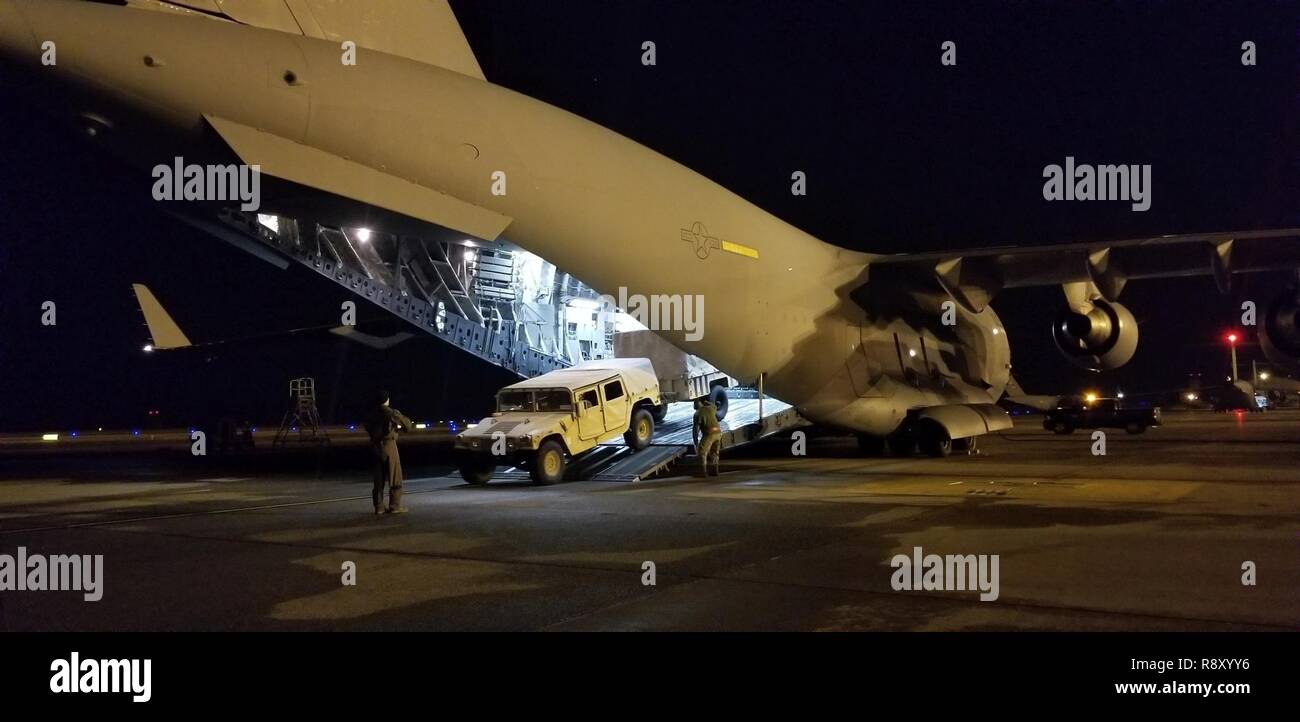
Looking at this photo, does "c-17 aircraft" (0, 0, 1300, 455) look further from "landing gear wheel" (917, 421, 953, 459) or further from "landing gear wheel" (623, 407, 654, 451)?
"landing gear wheel" (623, 407, 654, 451)

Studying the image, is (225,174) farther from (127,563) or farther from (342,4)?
(127,563)

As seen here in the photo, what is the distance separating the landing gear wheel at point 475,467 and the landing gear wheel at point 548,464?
0.75m

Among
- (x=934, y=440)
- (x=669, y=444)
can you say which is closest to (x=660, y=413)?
(x=669, y=444)

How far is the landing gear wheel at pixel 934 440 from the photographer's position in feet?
61.1

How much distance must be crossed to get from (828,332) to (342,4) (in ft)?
35.5

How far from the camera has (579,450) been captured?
15.0m

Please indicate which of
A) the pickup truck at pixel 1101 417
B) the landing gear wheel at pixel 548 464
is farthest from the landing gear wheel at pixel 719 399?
the pickup truck at pixel 1101 417

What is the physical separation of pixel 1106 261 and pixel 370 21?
13087 mm

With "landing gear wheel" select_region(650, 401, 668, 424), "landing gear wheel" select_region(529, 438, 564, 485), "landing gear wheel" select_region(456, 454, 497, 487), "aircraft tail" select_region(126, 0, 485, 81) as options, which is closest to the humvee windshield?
"landing gear wheel" select_region(529, 438, 564, 485)

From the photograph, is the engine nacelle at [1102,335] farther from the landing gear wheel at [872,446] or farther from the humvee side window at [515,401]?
the humvee side window at [515,401]

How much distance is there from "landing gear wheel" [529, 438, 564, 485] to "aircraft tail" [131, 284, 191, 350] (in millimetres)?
13641

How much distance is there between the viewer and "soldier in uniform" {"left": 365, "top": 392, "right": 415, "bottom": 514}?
1048cm

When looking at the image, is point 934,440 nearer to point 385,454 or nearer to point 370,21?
point 385,454
